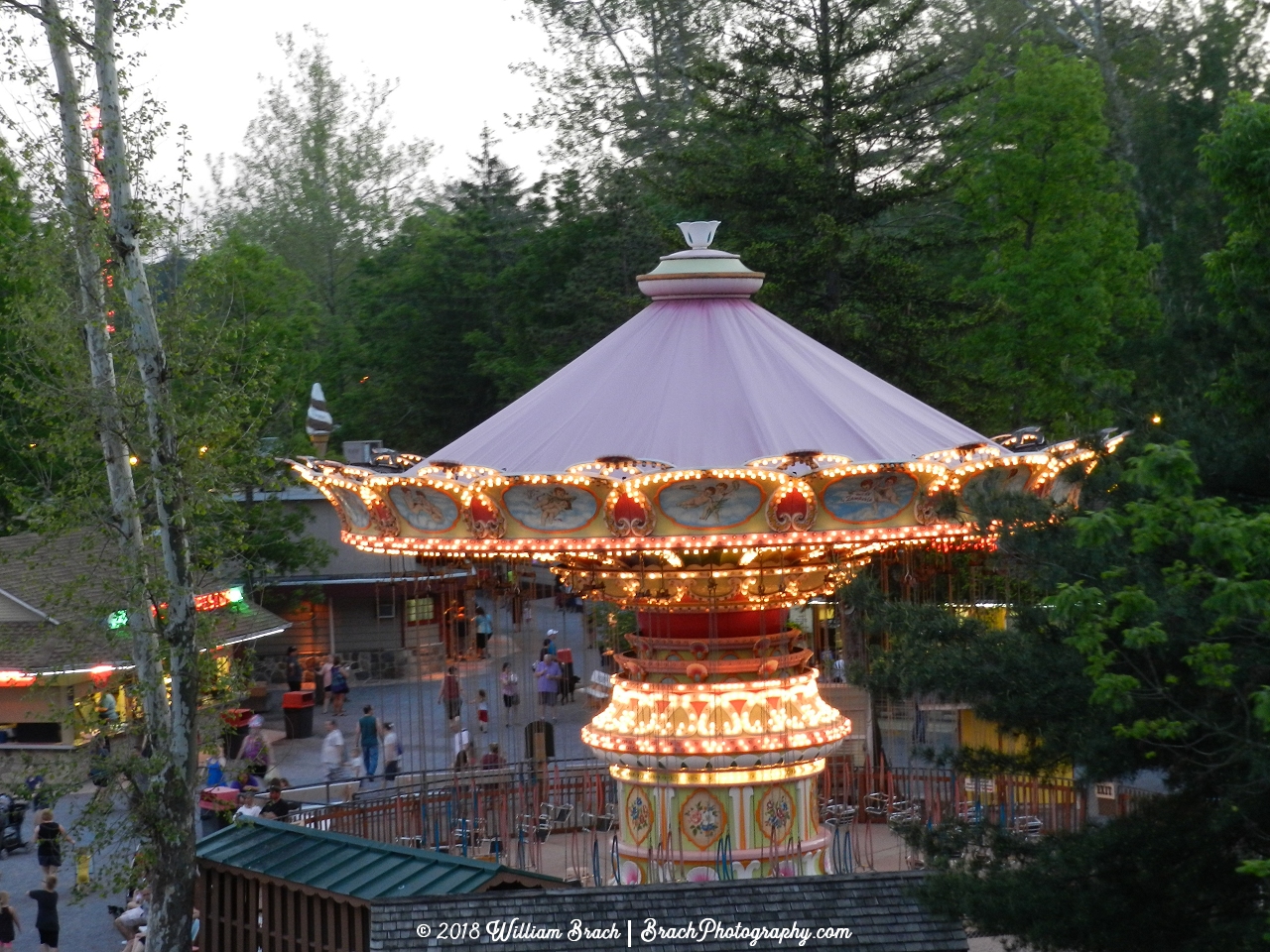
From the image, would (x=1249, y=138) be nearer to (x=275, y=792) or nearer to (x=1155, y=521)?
(x=1155, y=521)

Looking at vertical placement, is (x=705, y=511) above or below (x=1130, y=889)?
above

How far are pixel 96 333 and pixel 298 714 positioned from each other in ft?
42.8

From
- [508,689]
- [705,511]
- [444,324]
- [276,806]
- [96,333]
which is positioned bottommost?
[508,689]

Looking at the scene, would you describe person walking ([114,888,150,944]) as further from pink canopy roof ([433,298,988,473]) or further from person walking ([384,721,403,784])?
pink canopy roof ([433,298,988,473])

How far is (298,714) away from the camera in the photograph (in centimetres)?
2489

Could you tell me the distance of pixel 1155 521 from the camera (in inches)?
265

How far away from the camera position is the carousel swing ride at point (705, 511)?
10.6 m

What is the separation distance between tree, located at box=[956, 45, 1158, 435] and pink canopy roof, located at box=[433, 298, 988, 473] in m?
13.3

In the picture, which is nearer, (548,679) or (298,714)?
(548,679)

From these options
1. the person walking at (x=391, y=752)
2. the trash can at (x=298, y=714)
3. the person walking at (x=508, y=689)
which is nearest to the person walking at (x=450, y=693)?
the person walking at (x=391, y=752)

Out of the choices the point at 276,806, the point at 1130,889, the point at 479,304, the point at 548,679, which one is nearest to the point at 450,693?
the point at 548,679

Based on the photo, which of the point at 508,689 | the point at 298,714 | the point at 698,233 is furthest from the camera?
the point at 298,714

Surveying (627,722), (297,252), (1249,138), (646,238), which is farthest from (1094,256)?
(297,252)

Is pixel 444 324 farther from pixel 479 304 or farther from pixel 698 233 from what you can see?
pixel 698 233
